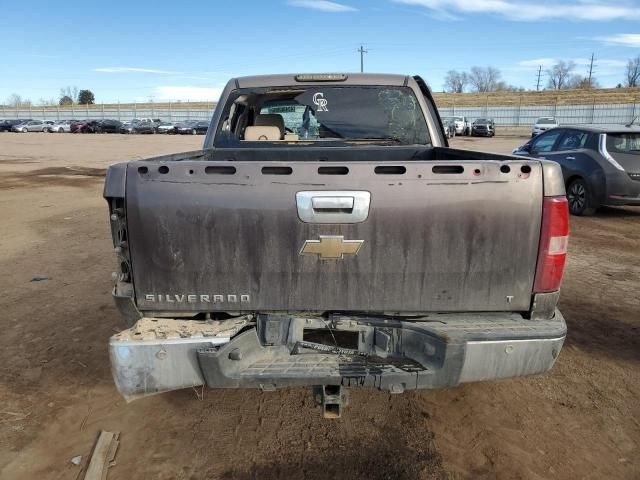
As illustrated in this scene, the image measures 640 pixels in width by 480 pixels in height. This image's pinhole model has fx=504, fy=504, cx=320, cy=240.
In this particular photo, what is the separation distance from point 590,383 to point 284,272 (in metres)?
2.55

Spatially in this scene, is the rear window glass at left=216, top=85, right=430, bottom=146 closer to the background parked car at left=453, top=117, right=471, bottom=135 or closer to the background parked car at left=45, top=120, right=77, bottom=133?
the background parked car at left=453, top=117, right=471, bottom=135

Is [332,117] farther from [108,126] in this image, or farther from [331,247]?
[108,126]

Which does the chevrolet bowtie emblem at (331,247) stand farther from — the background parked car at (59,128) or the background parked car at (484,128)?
the background parked car at (59,128)

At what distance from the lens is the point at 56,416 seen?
327cm

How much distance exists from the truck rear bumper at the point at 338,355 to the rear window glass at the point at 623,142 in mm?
8013

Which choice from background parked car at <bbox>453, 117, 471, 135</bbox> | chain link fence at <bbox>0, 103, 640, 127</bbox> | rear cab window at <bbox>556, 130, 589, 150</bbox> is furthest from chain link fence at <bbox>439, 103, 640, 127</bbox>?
rear cab window at <bbox>556, 130, 589, 150</bbox>

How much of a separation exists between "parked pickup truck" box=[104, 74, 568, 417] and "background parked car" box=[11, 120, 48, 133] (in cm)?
6648

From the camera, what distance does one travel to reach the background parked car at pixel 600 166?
29.2ft

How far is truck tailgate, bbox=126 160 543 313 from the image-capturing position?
2.44 m

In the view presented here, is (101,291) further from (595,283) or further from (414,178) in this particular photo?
(595,283)

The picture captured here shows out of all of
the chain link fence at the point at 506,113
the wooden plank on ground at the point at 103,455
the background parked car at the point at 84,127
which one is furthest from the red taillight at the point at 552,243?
the background parked car at the point at 84,127

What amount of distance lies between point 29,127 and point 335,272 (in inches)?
2679

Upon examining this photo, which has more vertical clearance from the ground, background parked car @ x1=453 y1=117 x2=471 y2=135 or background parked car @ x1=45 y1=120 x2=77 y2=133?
background parked car @ x1=453 y1=117 x2=471 y2=135

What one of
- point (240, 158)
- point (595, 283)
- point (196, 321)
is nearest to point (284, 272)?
point (196, 321)
